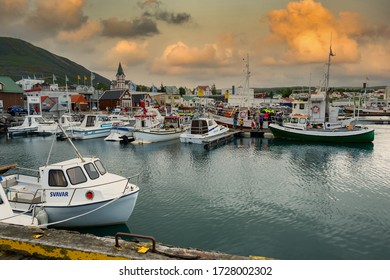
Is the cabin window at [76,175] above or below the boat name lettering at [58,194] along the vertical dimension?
above

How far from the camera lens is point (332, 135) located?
126ft

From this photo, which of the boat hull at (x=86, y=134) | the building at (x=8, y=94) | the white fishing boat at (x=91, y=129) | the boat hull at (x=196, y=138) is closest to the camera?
the boat hull at (x=196, y=138)

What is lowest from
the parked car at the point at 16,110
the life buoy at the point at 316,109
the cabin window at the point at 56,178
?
the cabin window at the point at 56,178

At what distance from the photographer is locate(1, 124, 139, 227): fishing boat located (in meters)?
12.4

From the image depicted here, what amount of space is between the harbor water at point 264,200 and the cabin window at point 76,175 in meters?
2.29

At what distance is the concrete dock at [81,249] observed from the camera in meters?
7.53

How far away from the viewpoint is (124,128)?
1773 inches

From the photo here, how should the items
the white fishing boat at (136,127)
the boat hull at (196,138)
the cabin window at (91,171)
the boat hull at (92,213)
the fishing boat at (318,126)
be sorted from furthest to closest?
→ the white fishing boat at (136,127)
the boat hull at (196,138)
the fishing boat at (318,126)
the cabin window at (91,171)
the boat hull at (92,213)

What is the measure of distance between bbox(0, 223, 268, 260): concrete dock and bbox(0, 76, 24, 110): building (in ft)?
246

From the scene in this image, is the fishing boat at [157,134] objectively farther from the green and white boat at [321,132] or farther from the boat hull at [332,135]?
the boat hull at [332,135]

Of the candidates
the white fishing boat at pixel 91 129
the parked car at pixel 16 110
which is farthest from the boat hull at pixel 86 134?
the parked car at pixel 16 110

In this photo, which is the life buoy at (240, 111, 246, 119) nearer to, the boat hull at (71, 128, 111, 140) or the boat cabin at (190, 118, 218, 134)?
the boat cabin at (190, 118, 218, 134)

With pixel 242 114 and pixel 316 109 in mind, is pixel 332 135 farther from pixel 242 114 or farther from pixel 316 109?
pixel 242 114

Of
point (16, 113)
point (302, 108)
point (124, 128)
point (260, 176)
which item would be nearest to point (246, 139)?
point (302, 108)
